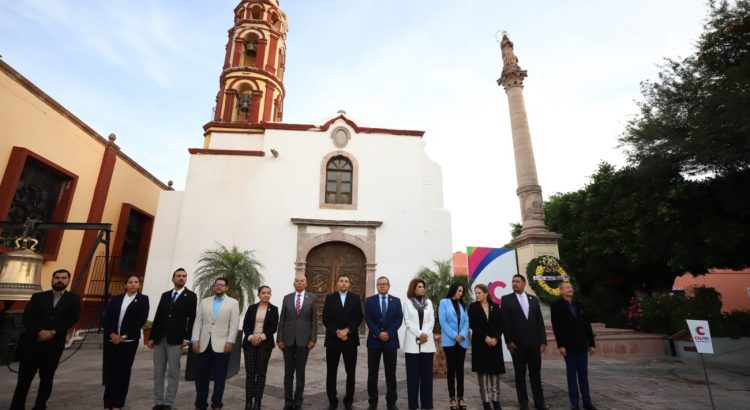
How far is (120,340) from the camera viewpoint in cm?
429

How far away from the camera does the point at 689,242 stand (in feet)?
33.8

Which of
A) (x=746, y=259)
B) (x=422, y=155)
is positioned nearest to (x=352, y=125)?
(x=422, y=155)

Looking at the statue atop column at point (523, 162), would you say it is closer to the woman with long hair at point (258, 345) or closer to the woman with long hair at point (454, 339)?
the woman with long hair at point (454, 339)

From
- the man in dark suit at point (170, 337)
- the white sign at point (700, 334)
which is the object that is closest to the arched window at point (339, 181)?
the man in dark suit at point (170, 337)

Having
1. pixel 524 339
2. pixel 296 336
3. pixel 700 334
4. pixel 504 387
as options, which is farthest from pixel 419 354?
pixel 700 334

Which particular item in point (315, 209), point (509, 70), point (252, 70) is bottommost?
point (315, 209)

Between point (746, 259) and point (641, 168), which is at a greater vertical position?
point (641, 168)

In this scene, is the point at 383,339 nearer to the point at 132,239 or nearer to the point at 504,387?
the point at 504,387

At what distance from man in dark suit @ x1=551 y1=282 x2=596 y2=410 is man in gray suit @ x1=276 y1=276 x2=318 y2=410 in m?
3.42

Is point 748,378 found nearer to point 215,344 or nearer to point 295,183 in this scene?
point 215,344

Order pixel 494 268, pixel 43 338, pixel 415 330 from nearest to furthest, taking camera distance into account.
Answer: pixel 43 338 < pixel 415 330 < pixel 494 268

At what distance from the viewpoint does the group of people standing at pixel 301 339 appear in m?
4.36

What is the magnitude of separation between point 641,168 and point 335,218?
983 centimetres

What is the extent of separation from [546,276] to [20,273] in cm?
1188
